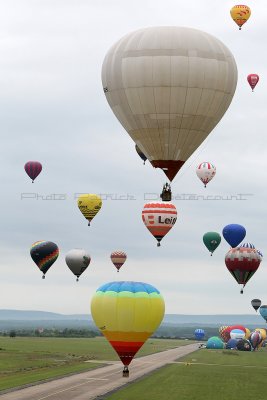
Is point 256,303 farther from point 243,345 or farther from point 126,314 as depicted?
point 126,314

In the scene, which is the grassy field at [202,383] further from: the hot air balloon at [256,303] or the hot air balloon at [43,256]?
the hot air balloon at [256,303]

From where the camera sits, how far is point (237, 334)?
16075cm

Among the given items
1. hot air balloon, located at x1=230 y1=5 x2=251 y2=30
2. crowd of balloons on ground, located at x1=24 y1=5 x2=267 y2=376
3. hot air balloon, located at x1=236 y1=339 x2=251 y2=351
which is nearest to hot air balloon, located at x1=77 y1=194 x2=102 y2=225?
hot air balloon, located at x1=230 y1=5 x2=251 y2=30

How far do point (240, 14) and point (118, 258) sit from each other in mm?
49857

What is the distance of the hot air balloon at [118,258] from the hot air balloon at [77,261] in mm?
10060

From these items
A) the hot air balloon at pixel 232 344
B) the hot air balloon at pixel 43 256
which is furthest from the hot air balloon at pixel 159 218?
the hot air balloon at pixel 232 344

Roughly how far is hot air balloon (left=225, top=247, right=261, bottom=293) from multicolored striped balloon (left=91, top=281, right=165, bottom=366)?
45.4 metres

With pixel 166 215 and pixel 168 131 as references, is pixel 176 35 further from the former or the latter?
pixel 166 215

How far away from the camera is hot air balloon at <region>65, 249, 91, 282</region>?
12084 cm

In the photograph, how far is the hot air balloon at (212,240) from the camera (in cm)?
11444

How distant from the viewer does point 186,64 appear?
57.2 meters

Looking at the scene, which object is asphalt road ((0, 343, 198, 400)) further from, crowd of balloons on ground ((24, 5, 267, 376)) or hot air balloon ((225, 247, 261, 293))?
hot air balloon ((225, 247, 261, 293))

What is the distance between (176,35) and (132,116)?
20.2 feet

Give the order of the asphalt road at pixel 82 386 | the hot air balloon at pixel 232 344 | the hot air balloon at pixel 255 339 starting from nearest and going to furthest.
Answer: the asphalt road at pixel 82 386
the hot air balloon at pixel 232 344
the hot air balloon at pixel 255 339
